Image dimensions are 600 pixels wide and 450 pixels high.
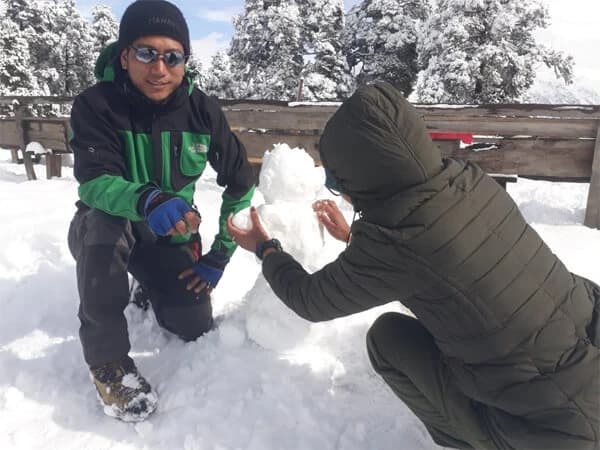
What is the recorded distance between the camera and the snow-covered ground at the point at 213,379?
1913 mm

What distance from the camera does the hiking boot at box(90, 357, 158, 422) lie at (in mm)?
A: 1985

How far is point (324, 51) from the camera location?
22.2 metres

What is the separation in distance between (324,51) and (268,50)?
2.89 meters

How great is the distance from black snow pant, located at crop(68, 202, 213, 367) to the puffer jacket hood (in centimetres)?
125

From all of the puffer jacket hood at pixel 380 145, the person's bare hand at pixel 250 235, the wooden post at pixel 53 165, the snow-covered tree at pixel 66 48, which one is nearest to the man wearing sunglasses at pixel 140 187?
the person's bare hand at pixel 250 235

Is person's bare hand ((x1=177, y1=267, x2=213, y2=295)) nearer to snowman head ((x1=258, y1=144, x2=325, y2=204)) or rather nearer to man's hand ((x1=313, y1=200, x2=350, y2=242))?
snowman head ((x1=258, y1=144, x2=325, y2=204))

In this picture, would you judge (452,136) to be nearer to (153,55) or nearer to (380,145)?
(153,55)

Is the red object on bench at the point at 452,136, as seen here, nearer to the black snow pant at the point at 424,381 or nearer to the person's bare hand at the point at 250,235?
the person's bare hand at the point at 250,235

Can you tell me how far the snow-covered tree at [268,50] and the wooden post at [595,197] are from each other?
18.4 m

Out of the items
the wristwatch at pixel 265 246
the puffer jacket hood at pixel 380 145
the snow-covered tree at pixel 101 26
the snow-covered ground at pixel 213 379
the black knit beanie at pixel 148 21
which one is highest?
the snow-covered tree at pixel 101 26

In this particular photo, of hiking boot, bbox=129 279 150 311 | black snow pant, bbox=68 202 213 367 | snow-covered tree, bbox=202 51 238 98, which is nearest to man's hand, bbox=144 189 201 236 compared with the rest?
black snow pant, bbox=68 202 213 367

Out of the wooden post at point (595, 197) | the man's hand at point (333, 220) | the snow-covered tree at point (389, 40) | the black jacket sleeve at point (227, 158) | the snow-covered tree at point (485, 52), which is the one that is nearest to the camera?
the man's hand at point (333, 220)

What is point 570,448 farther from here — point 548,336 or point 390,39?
point 390,39

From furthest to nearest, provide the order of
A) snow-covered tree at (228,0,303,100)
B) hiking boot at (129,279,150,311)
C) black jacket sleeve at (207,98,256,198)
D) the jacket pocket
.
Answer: snow-covered tree at (228,0,303,100), hiking boot at (129,279,150,311), black jacket sleeve at (207,98,256,198), the jacket pocket
